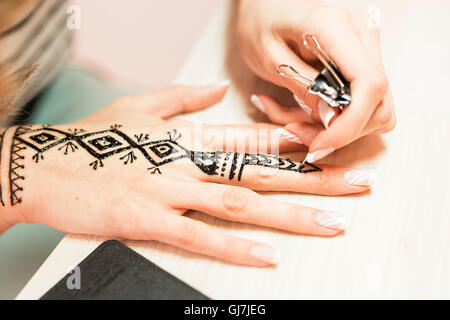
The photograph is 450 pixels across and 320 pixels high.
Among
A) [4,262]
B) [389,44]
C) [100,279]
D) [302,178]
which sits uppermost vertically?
[389,44]

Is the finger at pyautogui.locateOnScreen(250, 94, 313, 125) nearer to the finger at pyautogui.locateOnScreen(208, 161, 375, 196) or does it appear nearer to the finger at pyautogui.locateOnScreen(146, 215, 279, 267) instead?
the finger at pyautogui.locateOnScreen(208, 161, 375, 196)

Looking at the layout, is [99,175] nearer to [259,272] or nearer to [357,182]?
[259,272]

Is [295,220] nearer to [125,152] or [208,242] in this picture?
[208,242]

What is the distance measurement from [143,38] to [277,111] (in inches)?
60.0

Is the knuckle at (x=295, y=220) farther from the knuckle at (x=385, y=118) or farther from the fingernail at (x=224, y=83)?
the fingernail at (x=224, y=83)

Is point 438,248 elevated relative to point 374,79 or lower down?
lower down

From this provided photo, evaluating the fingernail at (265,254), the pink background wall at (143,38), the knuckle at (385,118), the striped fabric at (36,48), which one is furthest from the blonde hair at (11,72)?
the pink background wall at (143,38)

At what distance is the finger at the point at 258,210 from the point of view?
0.58m

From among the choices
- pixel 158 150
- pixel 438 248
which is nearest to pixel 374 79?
pixel 438 248

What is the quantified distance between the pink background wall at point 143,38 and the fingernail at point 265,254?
5.24 ft

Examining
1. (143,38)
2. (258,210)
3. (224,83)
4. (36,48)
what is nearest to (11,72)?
(36,48)

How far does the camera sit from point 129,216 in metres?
0.62

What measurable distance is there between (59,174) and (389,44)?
0.75m

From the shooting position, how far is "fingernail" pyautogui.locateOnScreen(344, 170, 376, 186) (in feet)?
2.05
